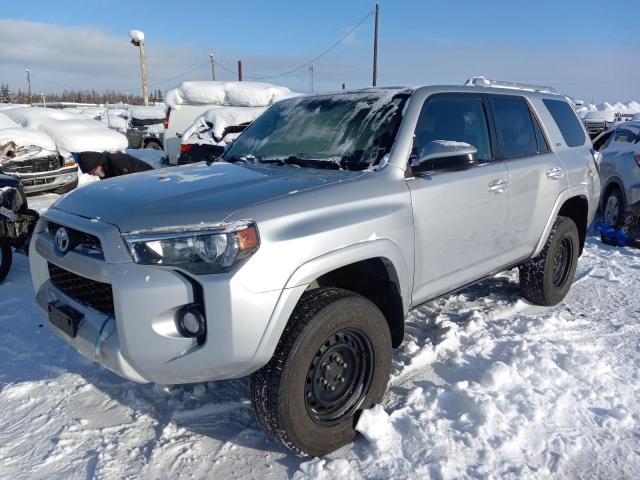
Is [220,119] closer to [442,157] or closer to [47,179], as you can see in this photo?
[47,179]

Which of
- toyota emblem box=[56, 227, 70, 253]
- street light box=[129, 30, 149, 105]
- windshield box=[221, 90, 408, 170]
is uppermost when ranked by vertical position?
street light box=[129, 30, 149, 105]

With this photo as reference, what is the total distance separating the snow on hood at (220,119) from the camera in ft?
37.3

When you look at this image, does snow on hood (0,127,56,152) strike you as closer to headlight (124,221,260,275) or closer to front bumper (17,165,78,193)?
front bumper (17,165,78,193)

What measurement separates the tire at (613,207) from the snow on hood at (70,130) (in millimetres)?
10037

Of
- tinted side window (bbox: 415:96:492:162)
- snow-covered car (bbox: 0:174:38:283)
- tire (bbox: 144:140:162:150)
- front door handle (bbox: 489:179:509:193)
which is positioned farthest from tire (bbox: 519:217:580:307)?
tire (bbox: 144:140:162:150)

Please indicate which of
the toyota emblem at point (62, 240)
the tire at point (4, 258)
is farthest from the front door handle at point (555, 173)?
the tire at point (4, 258)

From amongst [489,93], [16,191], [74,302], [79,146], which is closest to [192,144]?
[79,146]

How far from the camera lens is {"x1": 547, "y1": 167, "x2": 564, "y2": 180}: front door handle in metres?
4.16

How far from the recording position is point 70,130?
11.4m

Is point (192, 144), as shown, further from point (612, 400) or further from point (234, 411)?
point (612, 400)

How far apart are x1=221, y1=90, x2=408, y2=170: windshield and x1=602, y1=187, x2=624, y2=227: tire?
222 inches

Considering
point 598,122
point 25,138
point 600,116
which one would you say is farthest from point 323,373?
point 600,116

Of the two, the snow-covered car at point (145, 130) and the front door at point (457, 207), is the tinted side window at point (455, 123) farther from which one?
the snow-covered car at point (145, 130)

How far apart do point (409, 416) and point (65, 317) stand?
1.87m
